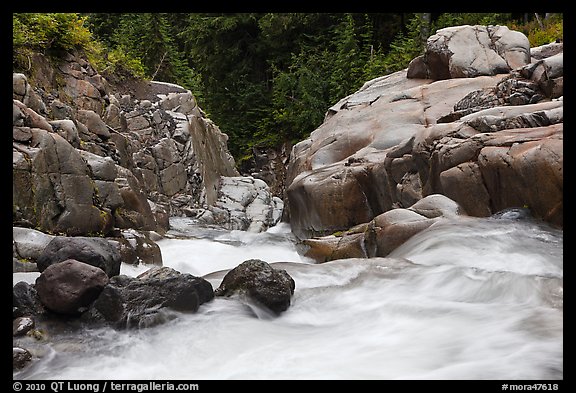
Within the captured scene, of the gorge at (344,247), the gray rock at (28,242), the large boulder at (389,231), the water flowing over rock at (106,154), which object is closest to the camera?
the gorge at (344,247)

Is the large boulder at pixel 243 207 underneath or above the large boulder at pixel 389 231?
underneath

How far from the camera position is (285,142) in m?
Result: 25.0

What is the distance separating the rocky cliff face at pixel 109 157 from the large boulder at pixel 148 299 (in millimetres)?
3159

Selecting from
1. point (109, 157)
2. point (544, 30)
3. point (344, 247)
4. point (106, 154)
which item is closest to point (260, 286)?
point (344, 247)

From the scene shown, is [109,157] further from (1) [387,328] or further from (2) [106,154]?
(1) [387,328]

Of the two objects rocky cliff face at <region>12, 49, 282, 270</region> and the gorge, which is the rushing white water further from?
rocky cliff face at <region>12, 49, 282, 270</region>

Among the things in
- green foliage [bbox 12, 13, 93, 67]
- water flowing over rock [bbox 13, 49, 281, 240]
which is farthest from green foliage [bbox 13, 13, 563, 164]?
green foliage [bbox 12, 13, 93, 67]

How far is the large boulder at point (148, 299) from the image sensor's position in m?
4.95

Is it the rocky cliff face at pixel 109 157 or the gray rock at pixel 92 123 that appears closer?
the rocky cliff face at pixel 109 157

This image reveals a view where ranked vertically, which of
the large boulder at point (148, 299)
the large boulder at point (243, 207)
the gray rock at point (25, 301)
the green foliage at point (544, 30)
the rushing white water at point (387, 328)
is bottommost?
the large boulder at point (243, 207)

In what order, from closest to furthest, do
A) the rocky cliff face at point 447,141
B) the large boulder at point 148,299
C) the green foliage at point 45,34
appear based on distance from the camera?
1. the large boulder at point 148,299
2. the rocky cliff face at point 447,141
3. the green foliage at point 45,34

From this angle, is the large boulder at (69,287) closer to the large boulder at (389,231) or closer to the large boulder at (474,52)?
the large boulder at (389,231)

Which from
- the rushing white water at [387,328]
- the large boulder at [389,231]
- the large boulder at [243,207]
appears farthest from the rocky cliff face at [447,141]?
the large boulder at [243,207]
